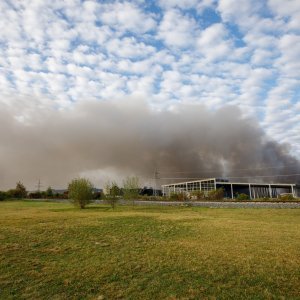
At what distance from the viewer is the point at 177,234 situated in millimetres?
19703

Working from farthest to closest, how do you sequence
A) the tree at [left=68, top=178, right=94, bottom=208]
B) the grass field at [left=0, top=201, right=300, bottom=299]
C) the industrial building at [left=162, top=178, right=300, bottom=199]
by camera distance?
the industrial building at [left=162, top=178, right=300, bottom=199] → the tree at [left=68, top=178, right=94, bottom=208] → the grass field at [left=0, top=201, right=300, bottom=299]

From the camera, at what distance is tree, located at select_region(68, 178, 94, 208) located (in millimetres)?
53812

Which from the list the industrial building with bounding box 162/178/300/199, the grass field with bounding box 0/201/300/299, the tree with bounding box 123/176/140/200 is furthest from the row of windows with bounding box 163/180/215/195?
the grass field with bounding box 0/201/300/299

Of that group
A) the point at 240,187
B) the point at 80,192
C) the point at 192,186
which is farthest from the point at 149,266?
the point at 240,187

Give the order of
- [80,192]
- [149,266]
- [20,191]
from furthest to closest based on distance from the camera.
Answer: [20,191]
[80,192]
[149,266]

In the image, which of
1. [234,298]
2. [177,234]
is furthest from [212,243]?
[234,298]

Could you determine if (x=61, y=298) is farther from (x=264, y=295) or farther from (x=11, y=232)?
(x=11, y=232)

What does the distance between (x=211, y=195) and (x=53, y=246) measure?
75747 mm

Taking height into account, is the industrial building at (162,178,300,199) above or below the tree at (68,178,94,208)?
above

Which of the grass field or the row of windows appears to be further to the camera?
the row of windows

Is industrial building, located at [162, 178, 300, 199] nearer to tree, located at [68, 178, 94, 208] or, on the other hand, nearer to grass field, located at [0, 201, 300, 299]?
tree, located at [68, 178, 94, 208]

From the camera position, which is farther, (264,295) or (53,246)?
(53,246)

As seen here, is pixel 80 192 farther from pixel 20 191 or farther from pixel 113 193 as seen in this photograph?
pixel 20 191

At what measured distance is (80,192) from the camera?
5378 cm
